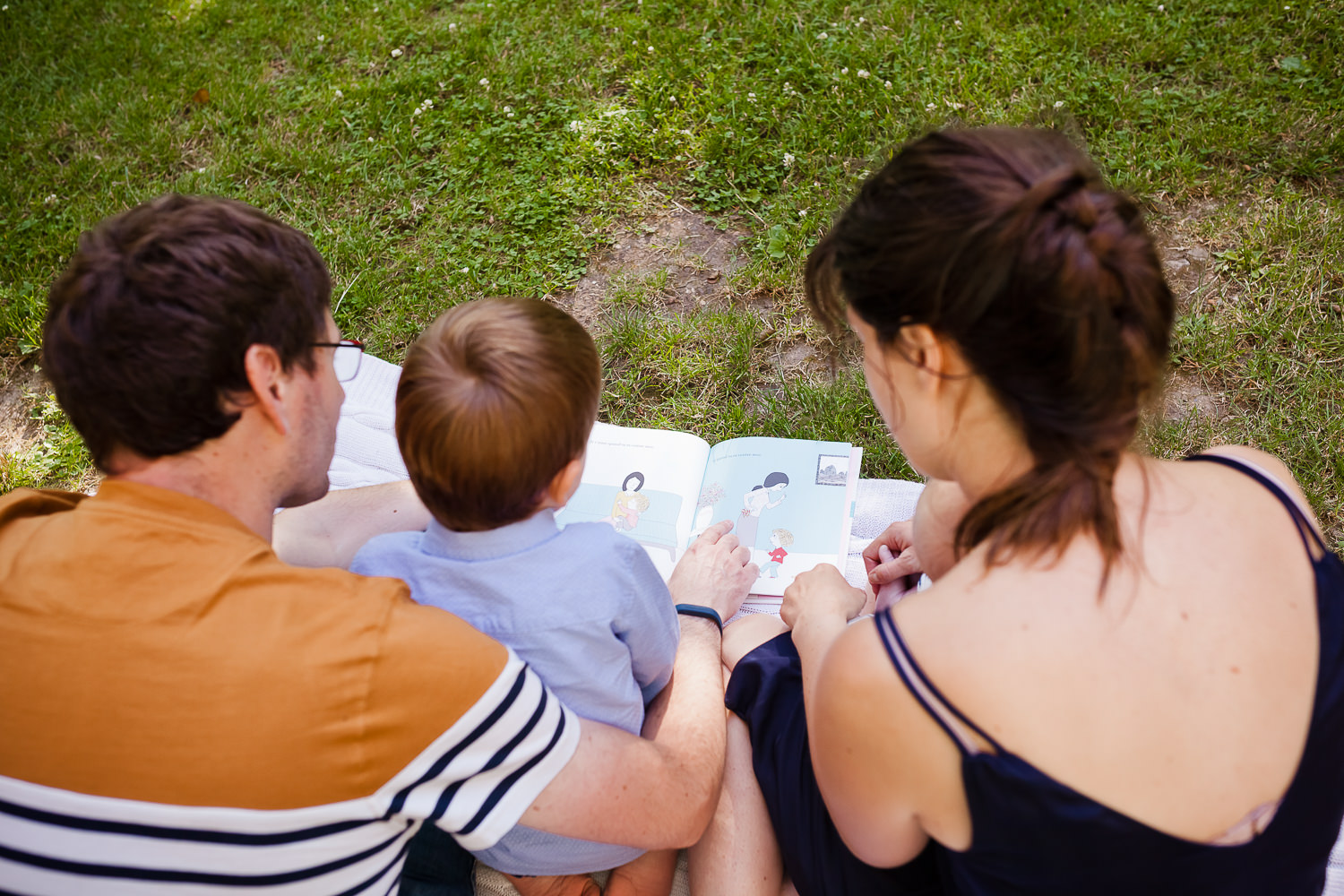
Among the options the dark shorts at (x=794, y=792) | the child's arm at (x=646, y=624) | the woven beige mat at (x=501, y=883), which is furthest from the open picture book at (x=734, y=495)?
the woven beige mat at (x=501, y=883)

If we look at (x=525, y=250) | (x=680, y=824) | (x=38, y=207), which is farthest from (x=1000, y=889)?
(x=38, y=207)

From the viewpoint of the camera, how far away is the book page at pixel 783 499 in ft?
7.85

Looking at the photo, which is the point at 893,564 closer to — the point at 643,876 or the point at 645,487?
the point at 645,487

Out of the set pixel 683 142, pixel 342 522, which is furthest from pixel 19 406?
pixel 683 142

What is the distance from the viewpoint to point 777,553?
2408mm

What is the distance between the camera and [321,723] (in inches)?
46.9

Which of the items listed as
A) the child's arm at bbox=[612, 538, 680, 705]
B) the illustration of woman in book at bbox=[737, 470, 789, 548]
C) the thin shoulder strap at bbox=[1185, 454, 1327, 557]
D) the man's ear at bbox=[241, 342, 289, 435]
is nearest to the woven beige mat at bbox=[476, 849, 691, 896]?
the child's arm at bbox=[612, 538, 680, 705]

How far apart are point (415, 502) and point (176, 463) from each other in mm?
783

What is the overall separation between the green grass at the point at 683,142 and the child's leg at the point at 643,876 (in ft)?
4.44

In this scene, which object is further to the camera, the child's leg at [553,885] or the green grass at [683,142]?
the green grass at [683,142]

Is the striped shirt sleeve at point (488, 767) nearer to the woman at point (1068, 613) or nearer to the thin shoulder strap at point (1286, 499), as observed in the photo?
the woman at point (1068, 613)

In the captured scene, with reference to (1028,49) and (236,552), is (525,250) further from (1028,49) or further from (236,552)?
(236,552)

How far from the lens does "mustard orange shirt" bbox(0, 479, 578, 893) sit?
3.82ft

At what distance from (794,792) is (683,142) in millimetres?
2698
